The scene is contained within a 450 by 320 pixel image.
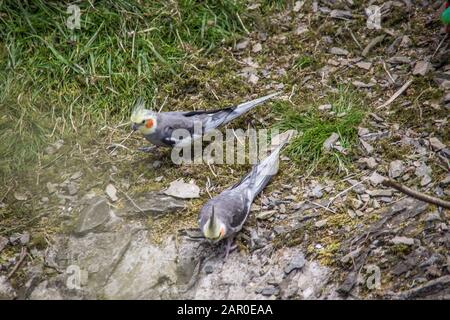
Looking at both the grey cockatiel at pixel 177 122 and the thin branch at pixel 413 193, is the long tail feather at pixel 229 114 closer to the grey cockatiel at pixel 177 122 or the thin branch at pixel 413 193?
the grey cockatiel at pixel 177 122

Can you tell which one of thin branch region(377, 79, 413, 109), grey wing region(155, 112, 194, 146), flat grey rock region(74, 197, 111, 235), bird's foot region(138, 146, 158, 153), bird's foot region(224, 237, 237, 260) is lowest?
flat grey rock region(74, 197, 111, 235)

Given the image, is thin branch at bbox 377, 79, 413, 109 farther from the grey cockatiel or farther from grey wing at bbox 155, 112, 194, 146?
grey wing at bbox 155, 112, 194, 146

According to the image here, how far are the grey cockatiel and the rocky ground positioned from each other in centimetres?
27

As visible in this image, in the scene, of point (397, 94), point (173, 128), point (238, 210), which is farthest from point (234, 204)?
point (397, 94)

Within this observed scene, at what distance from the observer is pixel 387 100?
5.93 m

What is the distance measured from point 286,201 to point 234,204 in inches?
20.7

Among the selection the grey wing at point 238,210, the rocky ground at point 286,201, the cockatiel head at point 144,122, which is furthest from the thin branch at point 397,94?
the cockatiel head at point 144,122

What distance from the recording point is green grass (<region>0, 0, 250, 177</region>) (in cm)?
618

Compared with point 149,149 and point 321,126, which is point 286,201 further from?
point 149,149

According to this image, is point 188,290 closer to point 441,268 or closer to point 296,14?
point 441,268

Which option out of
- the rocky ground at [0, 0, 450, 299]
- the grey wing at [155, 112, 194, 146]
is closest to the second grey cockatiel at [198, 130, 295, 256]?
the rocky ground at [0, 0, 450, 299]

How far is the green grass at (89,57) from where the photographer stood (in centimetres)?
618

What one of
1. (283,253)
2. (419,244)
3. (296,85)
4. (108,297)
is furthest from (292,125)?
(108,297)

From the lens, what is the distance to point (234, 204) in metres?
5.04
